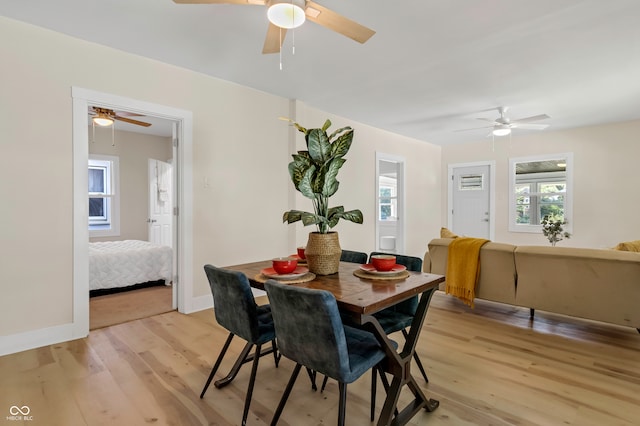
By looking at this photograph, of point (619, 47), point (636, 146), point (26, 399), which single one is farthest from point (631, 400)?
point (636, 146)

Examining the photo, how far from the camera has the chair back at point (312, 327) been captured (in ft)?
4.33

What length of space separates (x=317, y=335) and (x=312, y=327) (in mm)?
38

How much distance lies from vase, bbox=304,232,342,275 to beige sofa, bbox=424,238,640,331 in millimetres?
2110

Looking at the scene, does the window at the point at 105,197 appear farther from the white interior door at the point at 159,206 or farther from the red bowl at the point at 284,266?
the red bowl at the point at 284,266

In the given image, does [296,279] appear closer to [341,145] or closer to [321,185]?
[321,185]

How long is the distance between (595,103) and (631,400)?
4.05 meters

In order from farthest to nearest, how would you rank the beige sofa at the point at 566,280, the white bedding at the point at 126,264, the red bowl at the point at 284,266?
the white bedding at the point at 126,264 < the beige sofa at the point at 566,280 < the red bowl at the point at 284,266

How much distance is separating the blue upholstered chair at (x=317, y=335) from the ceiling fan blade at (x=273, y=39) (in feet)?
5.82

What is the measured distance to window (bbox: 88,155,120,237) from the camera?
5.92 m

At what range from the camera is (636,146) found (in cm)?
531

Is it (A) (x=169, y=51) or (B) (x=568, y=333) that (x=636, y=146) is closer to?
(B) (x=568, y=333)

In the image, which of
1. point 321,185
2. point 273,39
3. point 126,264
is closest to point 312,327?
point 321,185

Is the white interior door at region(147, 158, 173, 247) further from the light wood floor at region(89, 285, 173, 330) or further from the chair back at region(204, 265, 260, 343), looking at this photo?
the chair back at region(204, 265, 260, 343)

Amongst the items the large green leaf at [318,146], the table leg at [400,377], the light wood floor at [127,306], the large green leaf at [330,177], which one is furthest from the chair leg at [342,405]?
the light wood floor at [127,306]
